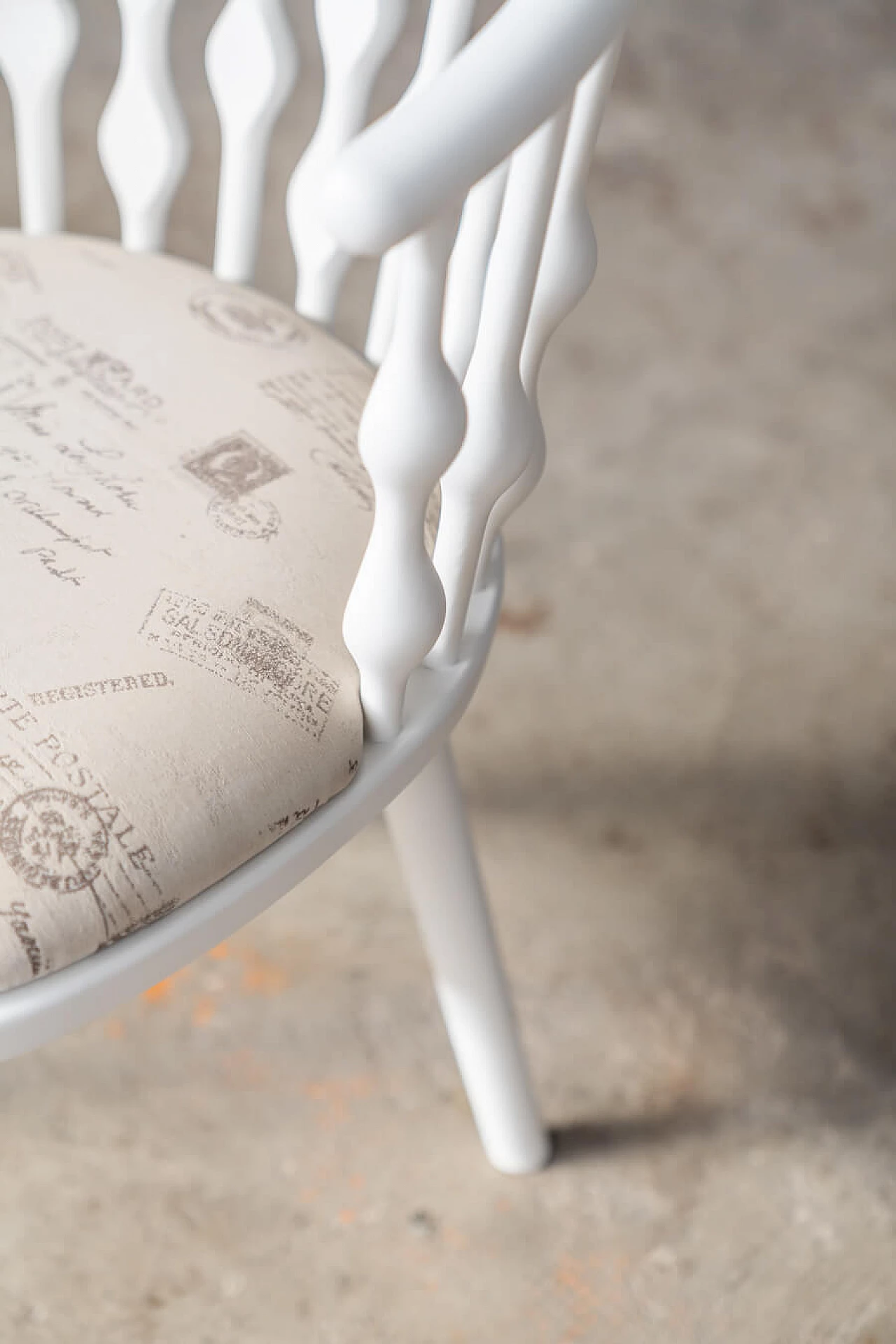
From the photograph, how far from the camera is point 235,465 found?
0.64 meters

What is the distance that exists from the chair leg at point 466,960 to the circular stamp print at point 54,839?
243 mm

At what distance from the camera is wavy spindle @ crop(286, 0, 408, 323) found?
0.68 metres

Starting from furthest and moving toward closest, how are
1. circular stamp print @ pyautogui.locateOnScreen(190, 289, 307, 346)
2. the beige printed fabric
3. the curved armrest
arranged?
circular stamp print @ pyautogui.locateOnScreen(190, 289, 307, 346), the beige printed fabric, the curved armrest

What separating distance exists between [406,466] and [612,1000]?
631 millimetres

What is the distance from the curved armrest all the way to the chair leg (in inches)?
13.7

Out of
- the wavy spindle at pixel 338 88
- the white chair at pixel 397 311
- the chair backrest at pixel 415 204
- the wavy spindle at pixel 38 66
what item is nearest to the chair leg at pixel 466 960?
the white chair at pixel 397 311

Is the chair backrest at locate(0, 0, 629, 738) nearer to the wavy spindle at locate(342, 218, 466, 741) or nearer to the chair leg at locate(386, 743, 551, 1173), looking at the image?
the wavy spindle at locate(342, 218, 466, 741)

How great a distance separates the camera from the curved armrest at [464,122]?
400 mm

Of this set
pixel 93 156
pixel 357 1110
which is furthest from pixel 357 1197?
pixel 93 156

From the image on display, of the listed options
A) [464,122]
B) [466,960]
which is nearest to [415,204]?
[464,122]

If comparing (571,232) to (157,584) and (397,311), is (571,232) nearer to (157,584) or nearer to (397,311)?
(397,311)

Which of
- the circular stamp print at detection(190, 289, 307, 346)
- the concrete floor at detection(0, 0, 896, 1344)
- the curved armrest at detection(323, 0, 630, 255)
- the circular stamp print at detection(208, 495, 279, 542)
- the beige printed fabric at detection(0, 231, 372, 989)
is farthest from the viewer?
the concrete floor at detection(0, 0, 896, 1344)

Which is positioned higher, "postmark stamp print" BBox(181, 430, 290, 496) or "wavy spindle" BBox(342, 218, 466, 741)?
"wavy spindle" BBox(342, 218, 466, 741)

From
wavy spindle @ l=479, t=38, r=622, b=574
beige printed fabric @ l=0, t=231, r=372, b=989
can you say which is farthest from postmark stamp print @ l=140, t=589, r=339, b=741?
wavy spindle @ l=479, t=38, r=622, b=574
